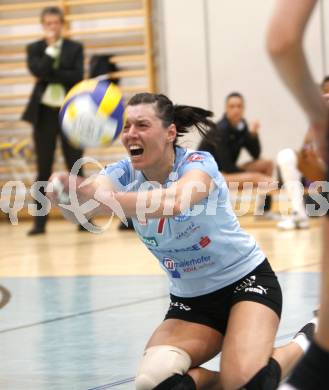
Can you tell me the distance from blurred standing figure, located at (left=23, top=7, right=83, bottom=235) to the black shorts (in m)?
6.26

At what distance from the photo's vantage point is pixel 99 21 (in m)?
11.7

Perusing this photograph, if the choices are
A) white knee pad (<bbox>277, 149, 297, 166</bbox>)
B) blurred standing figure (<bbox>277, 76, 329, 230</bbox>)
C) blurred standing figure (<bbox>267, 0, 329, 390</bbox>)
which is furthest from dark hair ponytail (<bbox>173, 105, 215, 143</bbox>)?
white knee pad (<bbox>277, 149, 297, 166</bbox>)

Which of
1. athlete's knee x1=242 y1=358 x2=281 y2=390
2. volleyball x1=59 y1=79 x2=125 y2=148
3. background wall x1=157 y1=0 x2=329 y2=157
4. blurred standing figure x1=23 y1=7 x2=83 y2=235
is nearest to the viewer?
athlete's knee x1=242 y1=358 x2=281 y2=390

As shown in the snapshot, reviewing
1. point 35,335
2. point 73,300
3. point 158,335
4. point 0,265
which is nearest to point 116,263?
point 0,265

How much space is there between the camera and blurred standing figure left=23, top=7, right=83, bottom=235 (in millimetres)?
9734

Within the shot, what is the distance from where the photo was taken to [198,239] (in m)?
3.69

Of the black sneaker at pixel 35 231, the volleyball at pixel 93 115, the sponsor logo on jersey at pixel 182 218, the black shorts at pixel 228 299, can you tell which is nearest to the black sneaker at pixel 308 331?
the black shorts at pixel 228 299

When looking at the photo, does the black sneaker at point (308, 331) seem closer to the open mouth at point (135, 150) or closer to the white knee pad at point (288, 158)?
the open mouth at point (135, 150)

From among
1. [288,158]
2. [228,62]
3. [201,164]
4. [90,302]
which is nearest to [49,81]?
[228,62]

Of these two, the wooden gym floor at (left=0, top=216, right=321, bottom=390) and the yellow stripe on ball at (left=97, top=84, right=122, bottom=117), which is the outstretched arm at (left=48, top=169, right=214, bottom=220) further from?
the wooden gym floor at (left=0, top=216, right=321, bottom=390)

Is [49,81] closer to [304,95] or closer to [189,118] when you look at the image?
[189,118]

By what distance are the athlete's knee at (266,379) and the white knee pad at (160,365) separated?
0.27 meters

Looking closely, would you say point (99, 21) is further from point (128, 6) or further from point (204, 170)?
point (204, 170)

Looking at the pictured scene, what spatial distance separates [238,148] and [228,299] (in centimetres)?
651
